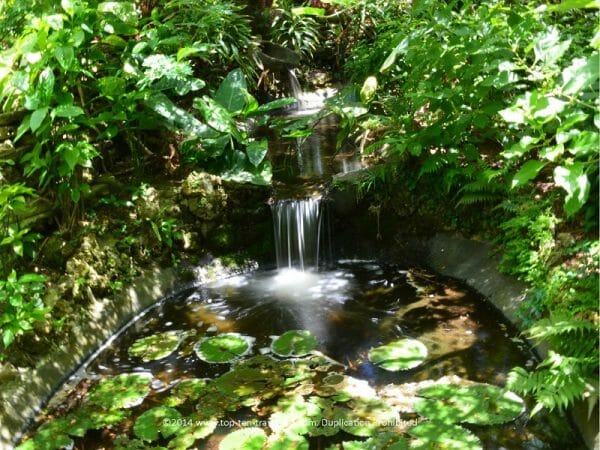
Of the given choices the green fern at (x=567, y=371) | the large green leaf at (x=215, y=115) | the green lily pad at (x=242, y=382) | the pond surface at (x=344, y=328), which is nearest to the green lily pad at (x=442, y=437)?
the pond surface at (x=344, y=328)

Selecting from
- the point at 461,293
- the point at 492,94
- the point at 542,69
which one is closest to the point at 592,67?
the point at 542,69

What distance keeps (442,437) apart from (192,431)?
1.71 meters

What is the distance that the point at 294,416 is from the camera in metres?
3.82

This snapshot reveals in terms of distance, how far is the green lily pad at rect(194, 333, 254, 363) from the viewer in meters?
4.70

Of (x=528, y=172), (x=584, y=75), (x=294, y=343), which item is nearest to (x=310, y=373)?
(x=294, y=343)

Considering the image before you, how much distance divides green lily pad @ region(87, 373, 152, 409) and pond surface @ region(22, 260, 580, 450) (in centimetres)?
7

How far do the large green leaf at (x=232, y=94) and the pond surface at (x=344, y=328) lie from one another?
209 centimetres

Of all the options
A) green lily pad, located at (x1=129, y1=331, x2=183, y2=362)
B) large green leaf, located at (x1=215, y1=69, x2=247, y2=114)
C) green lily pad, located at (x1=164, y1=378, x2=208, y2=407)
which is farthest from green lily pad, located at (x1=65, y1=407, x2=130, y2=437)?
large green leaf, located at (x1=215, y1=69, x2=247, y2=114)

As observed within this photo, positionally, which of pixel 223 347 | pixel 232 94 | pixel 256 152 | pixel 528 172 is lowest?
pixel 223 347

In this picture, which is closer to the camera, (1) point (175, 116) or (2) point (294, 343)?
(2) point (294, 343)

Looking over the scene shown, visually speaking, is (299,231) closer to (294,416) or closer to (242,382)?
(242,382)

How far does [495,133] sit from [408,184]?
1166 millimetres

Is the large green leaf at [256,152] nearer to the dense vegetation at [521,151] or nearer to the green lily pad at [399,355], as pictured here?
the dense vegetation at [521,151]

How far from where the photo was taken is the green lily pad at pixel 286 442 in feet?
11.4
